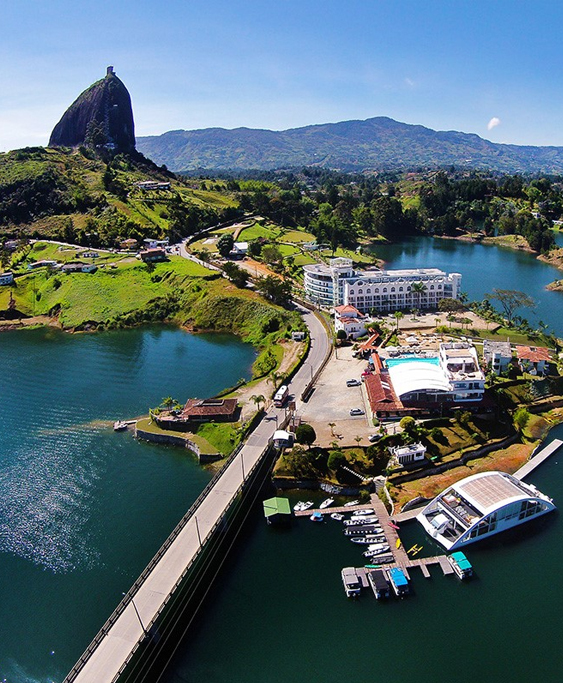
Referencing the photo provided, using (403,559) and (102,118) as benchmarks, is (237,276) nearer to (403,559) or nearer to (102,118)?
(403,559)

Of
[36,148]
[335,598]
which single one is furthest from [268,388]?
[36,148]

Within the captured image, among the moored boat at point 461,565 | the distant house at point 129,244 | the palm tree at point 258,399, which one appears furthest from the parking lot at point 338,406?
the distant house at point 129,244

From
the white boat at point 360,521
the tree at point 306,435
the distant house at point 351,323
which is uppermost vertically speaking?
the distant house at point 351,323

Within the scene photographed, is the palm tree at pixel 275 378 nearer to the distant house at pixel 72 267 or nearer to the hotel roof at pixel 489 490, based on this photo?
the hotel roof at pixel 489 490

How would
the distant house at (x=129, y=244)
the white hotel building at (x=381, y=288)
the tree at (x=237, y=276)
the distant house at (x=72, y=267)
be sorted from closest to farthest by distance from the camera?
the white hotel building at (x=381, y=288) < the tree at (x=237, y=276) < the distant house at (x=72, y=267) < the distant house at (x=129, y=244)

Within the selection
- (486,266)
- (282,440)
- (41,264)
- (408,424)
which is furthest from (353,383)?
(486,266)

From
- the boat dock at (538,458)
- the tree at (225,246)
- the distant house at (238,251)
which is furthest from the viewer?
the distant house at (238,251)
